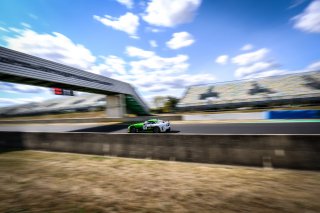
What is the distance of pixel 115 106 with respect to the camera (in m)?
32.8

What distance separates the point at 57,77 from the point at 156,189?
61.2 feet

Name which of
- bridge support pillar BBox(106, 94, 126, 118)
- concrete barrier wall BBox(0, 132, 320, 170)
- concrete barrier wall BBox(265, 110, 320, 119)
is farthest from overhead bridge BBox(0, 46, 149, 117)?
concrete barrier wall BBox(265, 110, 320, 119)

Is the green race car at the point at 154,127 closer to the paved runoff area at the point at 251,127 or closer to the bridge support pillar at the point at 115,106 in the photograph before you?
the paved runoff area at the point at 251,127

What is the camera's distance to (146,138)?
8.51 m

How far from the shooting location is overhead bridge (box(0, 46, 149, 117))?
15500mm

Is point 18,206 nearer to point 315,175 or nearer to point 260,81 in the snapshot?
point 315,175

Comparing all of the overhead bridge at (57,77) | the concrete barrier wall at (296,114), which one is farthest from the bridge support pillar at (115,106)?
the concrete barrier wall at (296,114)

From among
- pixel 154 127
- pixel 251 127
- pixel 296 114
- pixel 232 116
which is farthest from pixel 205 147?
pixel 296 114

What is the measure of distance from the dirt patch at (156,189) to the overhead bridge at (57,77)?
450 inches

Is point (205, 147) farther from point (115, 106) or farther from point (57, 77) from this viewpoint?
point (115, 106)

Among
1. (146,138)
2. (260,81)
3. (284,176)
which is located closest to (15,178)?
(146,138)

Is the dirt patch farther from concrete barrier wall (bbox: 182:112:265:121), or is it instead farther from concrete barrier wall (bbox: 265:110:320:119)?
concrete barrier wall (bbox: 182:112:265:121)

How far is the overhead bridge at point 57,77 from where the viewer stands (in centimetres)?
1550

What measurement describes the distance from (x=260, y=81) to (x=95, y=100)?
5717 centimetres
